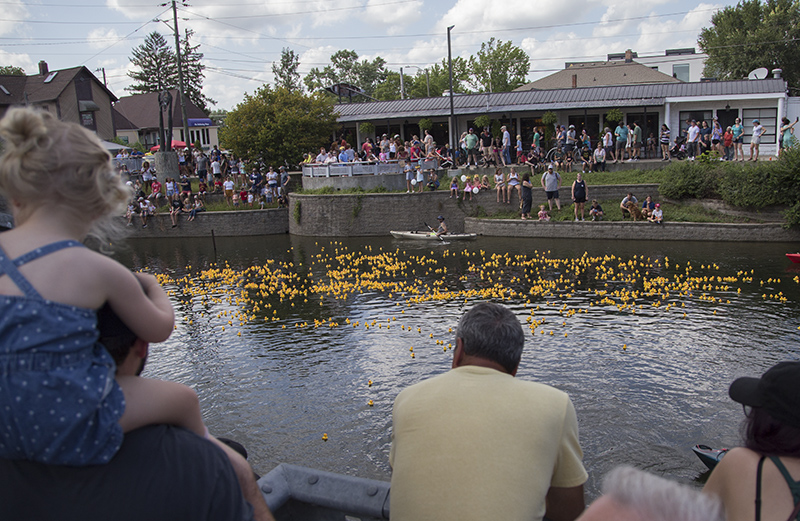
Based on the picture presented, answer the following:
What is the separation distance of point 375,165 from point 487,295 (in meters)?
15.5

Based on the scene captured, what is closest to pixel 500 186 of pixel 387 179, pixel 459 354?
pixel 387 179

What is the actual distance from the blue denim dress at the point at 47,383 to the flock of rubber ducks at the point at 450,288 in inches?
394

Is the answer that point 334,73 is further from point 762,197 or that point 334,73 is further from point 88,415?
point 88,415

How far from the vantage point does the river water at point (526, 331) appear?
8570 millimetres

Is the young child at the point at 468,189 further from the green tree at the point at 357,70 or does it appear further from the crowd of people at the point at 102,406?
the green tree at the point at 357,70

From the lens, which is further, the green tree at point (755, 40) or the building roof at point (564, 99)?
the green tree at point (755, 40)

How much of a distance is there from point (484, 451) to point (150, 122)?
7039 centimetres

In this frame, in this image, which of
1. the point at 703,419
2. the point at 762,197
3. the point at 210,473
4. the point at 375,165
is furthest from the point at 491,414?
the point at 375,165

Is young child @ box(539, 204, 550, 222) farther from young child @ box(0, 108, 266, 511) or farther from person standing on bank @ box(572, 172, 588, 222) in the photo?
young child @ box(0, 108, 266, 511)

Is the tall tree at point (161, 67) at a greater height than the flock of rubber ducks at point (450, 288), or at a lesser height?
greater

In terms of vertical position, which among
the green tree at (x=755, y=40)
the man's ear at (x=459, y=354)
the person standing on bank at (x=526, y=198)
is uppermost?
the green tree at (x=755, y=40)

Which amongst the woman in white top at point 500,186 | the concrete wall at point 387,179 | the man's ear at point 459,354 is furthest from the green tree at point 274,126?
the man's ear at point 459,354

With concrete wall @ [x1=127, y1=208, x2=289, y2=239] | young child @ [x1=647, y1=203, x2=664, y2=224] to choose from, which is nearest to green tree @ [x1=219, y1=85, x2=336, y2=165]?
concrete wall @ [x1=127, y1=208, x2=289, y2=239]

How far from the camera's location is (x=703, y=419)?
864cm
